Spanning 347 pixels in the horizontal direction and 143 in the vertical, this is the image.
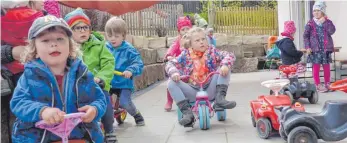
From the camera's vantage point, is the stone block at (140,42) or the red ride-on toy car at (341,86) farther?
the stone block at (140,42)

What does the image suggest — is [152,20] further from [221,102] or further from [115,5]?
[221,102]

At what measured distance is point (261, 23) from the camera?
17.6m

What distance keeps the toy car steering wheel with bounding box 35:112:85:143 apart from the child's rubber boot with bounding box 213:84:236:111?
2.62 meters

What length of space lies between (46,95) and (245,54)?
1340 centimetres

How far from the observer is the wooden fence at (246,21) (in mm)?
17406

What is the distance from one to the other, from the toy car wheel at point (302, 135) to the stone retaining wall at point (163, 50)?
20.2 ft

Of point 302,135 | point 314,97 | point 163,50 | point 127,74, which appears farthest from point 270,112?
point 163,50

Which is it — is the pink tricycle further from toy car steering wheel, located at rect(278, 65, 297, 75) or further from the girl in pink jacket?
toy car steering wheel, located at rect(278, 65, 297, 75)

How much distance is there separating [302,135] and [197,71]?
72.7 inches

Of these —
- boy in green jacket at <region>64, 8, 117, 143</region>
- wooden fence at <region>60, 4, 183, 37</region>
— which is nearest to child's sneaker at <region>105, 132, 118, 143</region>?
boy in green jacket at <region>64, 8, 117, 143</region>

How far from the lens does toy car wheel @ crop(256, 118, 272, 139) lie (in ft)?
14.4

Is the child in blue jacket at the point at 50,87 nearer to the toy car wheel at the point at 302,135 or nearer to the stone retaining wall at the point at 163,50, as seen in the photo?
the toy car wheel at the point at 302,135

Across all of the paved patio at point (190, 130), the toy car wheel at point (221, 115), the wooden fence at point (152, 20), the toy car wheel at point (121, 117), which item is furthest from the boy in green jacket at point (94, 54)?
the wooden fence at point (152, 20)

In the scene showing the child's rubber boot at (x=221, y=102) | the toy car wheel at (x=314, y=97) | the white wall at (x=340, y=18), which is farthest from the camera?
the white wall at (x=340, y=18)
